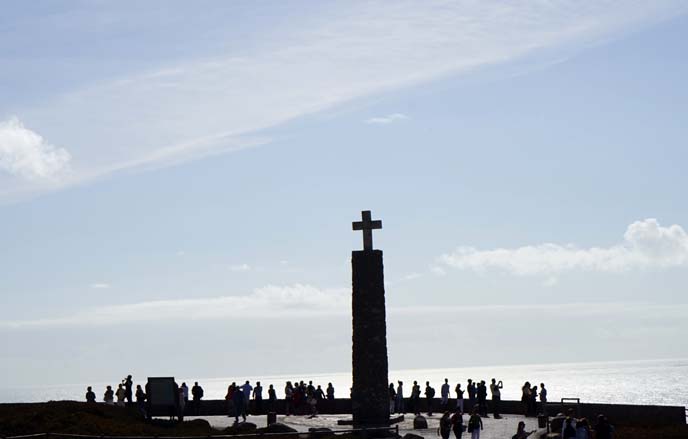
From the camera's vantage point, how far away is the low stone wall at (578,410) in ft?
127

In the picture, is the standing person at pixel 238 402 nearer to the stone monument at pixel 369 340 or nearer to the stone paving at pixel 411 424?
the stone paving at pixel 411 424

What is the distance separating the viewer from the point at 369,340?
3875 cm

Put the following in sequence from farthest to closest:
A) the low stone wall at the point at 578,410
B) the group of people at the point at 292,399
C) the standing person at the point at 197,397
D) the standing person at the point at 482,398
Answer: the standing person at the point at 197,397 → the group of people at the point at 292,399 → the standing person at the point at 482,398 → the low stone wall at the point at 578,410

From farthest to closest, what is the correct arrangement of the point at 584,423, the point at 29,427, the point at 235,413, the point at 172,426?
the point at 235,413
the point at 172,426
the point at 29,427
the point at 584,423

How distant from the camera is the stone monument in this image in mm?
38438

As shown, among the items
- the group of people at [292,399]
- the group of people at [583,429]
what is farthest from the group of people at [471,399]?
the group of people at [583,429]

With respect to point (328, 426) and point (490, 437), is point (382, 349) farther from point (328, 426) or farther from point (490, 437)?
point (490, 437)

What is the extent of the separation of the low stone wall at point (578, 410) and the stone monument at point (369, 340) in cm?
683

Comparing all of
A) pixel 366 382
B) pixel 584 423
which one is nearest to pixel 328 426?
pixel 366 382

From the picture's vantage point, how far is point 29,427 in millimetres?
32750

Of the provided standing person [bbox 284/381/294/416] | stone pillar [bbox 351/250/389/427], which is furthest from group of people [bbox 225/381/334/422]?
stone pillar [bbox 351/250/389/427]

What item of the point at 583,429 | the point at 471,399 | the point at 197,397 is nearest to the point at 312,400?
the point at 197,397

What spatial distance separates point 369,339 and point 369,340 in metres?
0.03

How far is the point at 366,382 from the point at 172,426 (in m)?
6.87
